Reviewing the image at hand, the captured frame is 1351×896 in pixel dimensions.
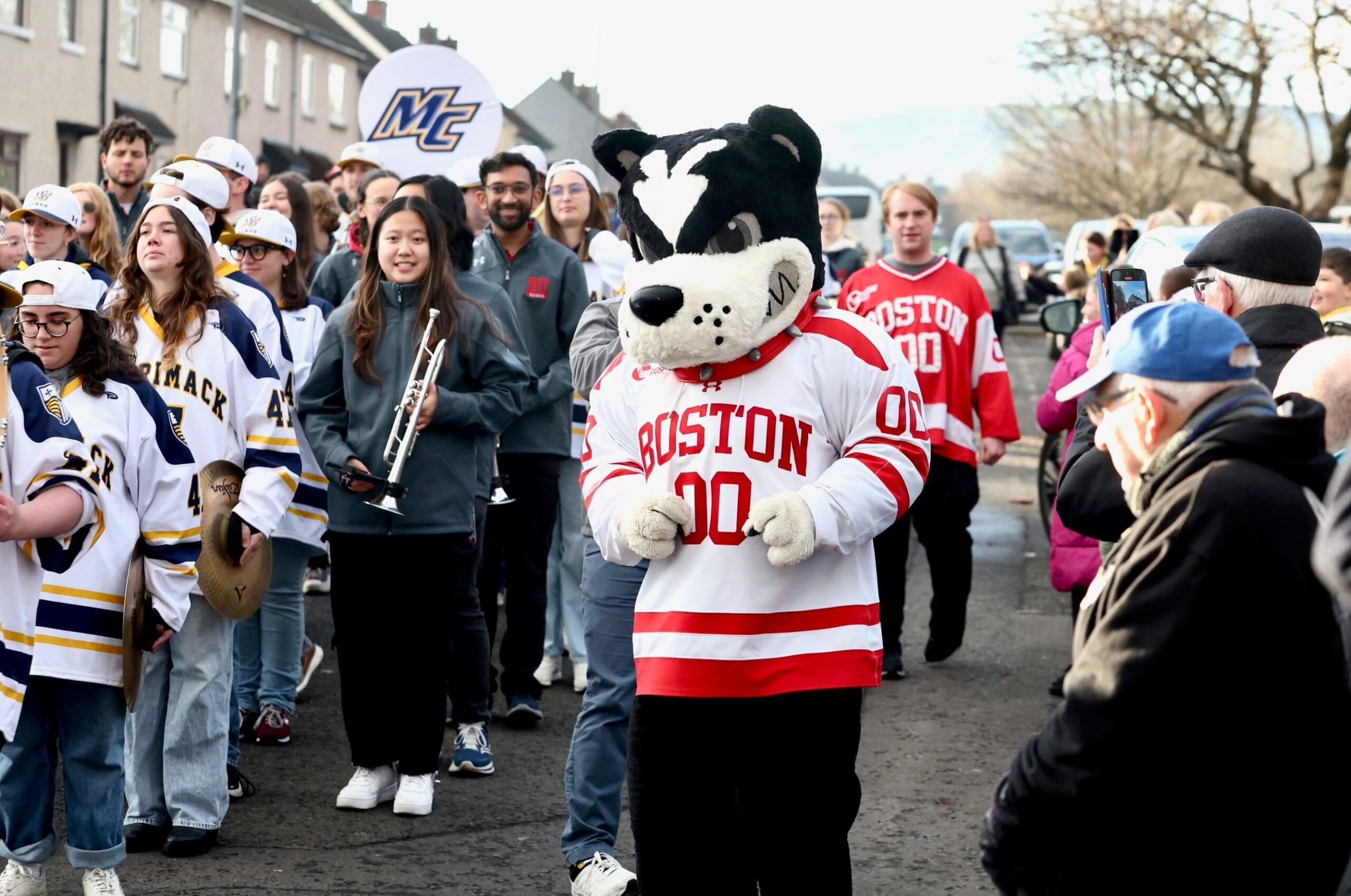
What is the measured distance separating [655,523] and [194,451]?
2.22 m

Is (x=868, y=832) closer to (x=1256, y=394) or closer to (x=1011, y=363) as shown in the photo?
(x=1256, y=394)

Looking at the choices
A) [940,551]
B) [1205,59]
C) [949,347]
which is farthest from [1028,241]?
[949,347]

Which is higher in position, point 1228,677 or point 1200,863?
point 1228,677

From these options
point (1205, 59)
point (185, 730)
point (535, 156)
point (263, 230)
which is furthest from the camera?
point (1205, 59)

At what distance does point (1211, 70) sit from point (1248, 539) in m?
24.4

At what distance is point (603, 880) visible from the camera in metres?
4.67

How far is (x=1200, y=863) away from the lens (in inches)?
102

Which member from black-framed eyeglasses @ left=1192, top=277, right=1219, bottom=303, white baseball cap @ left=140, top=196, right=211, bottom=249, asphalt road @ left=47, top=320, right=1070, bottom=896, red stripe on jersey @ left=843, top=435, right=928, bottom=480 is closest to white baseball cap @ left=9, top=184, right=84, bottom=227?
white baseball cap @ left=140, top=196, right=211, bottom=249

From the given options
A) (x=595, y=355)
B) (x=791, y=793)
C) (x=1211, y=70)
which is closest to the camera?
(x=791, y=793)

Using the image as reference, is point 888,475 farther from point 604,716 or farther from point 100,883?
point 100,883

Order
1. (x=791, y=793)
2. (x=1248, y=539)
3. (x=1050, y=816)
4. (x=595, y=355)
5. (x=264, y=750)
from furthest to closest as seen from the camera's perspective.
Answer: (x=264, y=750), (x=595, y=355), (x=791, y=793), (x=1050, y=816), (x=1248, y=539)

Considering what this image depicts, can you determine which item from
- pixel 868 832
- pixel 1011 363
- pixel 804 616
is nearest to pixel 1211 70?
pixel 1011 363

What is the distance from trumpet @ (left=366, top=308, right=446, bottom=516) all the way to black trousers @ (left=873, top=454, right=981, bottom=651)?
8.26ft

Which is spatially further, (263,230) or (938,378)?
(938,378)
